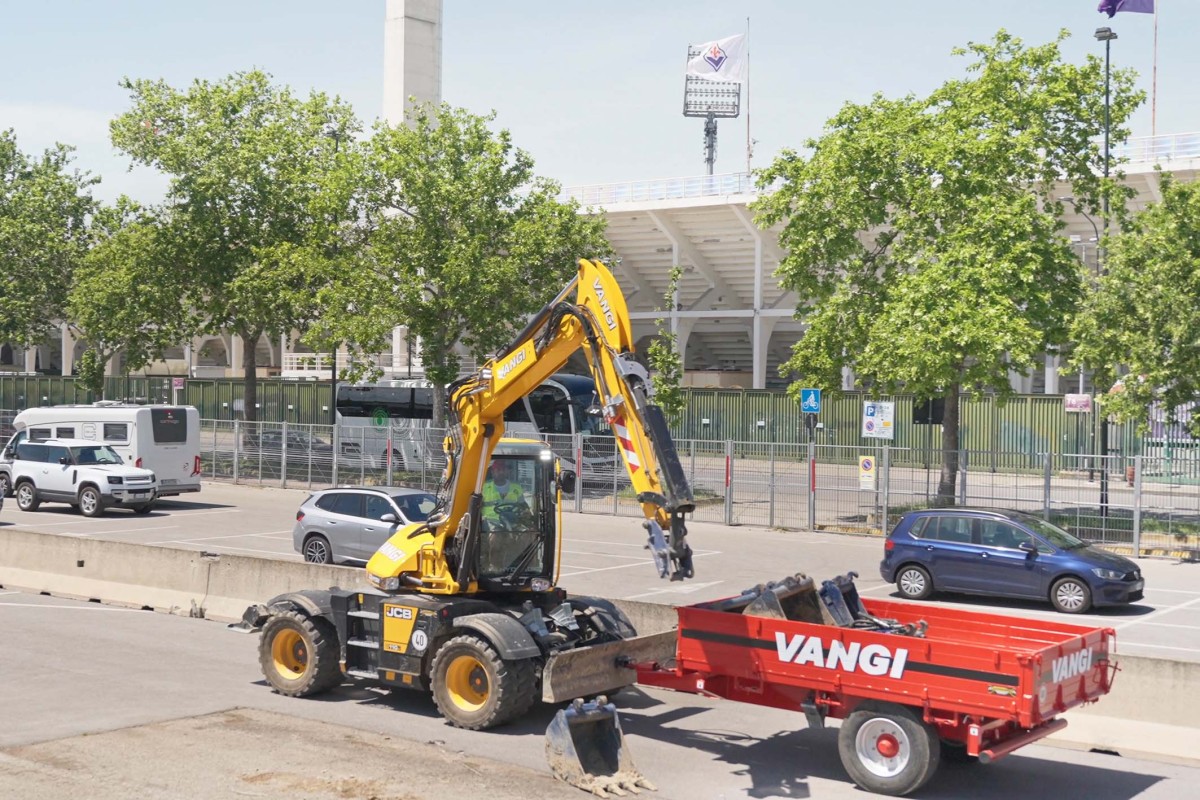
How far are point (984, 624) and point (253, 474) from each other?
33754 mm

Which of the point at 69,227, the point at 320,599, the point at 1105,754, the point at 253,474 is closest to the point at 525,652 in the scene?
the point at 320,599

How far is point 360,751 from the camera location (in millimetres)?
11258

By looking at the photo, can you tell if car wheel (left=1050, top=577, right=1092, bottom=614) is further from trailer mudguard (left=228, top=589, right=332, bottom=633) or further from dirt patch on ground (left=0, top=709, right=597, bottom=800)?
dirt patch on ground (left=0, top=709, right=597, bottom=800)

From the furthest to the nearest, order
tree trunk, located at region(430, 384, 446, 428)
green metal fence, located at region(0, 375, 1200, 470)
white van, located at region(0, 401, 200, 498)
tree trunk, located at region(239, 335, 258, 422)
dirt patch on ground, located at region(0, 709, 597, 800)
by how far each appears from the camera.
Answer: tree trunk, located at region(239, 335, 258, 422) → green metal fence, located at region(0, 375, 1200, 470) → tree trunk, located at region(430, 384, 446, 428) → white van, located at region(0, 401, 200, 498) → dirt patch on ground, located at region(0, 709, 597, 800)

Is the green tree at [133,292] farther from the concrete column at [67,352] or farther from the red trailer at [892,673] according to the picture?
the red trailer at [892,673]

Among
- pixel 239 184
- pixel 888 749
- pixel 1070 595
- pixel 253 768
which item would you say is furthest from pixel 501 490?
pixel 239 184

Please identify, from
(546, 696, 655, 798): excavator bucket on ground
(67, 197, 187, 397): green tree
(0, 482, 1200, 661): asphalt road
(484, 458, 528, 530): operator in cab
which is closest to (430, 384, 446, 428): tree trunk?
(0, 482, 1200, 661): asphalt road

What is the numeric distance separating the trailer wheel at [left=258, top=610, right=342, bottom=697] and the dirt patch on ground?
1136 mm

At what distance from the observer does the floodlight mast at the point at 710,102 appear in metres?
79.9

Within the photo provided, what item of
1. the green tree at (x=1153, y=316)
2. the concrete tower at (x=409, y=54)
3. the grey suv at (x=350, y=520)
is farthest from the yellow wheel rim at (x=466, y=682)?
the concrete tower at (x=409, y=54)

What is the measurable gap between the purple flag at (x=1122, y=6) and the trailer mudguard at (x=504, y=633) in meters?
28.3

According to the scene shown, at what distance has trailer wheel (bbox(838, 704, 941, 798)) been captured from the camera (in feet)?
33.0

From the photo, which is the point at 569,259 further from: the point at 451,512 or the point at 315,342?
the point at 451,512

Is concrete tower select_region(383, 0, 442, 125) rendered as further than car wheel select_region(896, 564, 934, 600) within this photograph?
Yes
